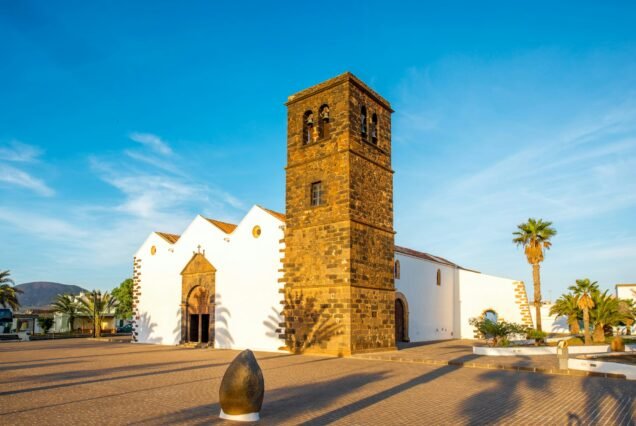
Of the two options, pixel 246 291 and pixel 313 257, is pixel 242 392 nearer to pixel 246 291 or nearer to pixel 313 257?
pixel 313 257

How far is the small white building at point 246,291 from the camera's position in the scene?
20.3 m

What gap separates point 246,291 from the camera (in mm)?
20859

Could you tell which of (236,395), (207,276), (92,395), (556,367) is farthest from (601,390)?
(207,276)

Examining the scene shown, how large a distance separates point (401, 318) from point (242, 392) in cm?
1942

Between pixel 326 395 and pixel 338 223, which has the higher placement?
pixel 338 223

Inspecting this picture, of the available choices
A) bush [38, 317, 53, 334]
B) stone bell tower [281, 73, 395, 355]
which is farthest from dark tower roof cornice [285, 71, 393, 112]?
bush [38, 317, 53, 334]

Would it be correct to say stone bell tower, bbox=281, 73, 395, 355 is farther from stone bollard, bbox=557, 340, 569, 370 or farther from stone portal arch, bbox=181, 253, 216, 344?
stone bollard, bbox=557, 340, 569, 370

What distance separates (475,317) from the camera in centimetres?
2992

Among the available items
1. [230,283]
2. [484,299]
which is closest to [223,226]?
[230,283]

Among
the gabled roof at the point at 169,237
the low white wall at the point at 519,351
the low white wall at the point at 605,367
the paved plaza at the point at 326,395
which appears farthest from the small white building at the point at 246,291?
the low white wall at the point at 605,367

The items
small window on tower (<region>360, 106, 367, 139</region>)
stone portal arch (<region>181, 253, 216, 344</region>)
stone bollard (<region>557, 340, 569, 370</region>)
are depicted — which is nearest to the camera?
stone bollard (<region>557, 340, 569, 370</region>)

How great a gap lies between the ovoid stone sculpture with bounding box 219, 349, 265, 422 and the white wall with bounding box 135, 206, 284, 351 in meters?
12.2

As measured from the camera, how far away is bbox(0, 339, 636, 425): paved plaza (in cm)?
730

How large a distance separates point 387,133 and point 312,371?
457 inches
